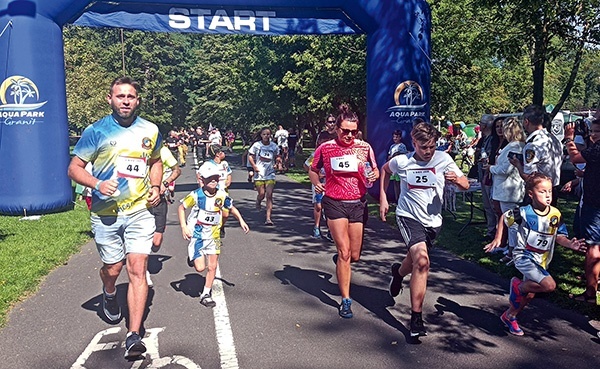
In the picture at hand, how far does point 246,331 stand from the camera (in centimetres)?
512

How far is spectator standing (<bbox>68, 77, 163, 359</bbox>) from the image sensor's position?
4.65m

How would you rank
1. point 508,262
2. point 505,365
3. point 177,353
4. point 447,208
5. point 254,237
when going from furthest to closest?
point 447,208
point 254,237
point 508,262
point 177,353
point 505,365

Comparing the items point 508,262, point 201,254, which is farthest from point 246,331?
point 508,262

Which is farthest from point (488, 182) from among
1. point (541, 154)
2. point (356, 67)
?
point (356, 67)

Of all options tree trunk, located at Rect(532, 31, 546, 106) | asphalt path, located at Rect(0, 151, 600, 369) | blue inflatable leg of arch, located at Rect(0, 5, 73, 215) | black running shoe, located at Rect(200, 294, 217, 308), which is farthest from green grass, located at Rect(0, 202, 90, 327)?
tree trunk, located at Rect(532, 31, 546, 106)

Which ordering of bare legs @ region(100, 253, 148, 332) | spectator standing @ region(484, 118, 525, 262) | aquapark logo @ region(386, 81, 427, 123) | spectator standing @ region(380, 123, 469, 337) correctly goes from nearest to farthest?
bare legs @ region(100, 253, 148, 332) < spectator standing @ region(380, 123, 469, 337) < spectator standing @ region(484, 118, 525, 262) < aquapark logo @ region(386, 81, 427, 123)

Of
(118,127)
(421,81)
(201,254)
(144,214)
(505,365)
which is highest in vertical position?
(421,81)

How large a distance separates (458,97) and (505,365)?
1875 centimetres

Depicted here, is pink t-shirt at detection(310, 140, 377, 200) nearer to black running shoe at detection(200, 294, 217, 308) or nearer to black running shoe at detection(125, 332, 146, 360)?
black running shoe at detection(200, 294, 217, 308)

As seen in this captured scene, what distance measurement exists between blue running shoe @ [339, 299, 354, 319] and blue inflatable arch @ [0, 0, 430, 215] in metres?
8.18

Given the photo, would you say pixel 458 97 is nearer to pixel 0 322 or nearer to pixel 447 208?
pixel 447 208

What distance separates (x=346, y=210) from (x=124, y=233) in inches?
83.7

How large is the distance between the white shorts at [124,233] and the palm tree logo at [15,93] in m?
7.97

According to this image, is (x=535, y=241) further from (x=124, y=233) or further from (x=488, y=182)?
(x=488, y=182)
